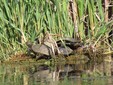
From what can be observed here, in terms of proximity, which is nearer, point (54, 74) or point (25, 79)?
point (25, 79)

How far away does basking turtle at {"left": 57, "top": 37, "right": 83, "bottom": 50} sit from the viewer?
21.0ft

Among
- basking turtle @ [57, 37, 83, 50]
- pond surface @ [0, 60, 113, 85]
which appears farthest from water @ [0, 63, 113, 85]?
basking turtle @ [57, 37, 83, 50]

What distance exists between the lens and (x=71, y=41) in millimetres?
6418

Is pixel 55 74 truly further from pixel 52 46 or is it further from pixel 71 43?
pixel 71 43

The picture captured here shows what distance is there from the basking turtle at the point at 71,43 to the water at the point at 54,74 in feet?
1.41

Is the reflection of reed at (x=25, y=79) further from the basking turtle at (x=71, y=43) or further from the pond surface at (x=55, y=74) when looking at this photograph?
the basking turtle at (x=71, y=43)

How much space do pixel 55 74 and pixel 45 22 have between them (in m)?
1.44

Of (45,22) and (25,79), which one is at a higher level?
(45,22)

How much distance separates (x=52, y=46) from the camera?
6359 mm

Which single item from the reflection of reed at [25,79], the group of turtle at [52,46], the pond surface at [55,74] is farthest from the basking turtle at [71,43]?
the reflection of reed at [25,79]

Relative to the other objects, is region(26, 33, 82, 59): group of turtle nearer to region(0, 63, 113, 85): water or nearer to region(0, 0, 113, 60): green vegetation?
region(0, 0, 113, 60): green vegetation

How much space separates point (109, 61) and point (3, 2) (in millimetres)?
1830

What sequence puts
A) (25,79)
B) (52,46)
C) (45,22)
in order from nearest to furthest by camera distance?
1. (25,79)
2. (52,46)
3. (45,22)

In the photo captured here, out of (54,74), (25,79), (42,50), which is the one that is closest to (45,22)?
(42,50)
